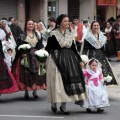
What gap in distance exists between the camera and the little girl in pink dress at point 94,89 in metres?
8.67

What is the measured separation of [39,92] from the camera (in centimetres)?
1162

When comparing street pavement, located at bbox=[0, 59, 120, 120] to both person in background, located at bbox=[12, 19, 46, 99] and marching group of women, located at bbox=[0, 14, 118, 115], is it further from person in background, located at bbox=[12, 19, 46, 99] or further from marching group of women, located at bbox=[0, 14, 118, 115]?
person in background, located at bbox=[12, 19, 46, 99]

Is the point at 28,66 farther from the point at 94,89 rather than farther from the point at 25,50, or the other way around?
the point at 94,89

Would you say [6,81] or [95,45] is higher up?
[95,45]

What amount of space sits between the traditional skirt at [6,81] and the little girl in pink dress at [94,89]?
184 cm

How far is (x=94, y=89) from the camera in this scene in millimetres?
8773

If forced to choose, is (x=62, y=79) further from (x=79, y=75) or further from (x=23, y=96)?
(x=23, y=96)

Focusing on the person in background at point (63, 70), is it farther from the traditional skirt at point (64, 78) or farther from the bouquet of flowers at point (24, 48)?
the bouquet of flowers at point (24, 48)

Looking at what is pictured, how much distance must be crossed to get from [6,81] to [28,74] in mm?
590

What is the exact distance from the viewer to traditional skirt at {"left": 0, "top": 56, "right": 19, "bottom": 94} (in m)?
9.96

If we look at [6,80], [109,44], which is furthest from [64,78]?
[109,44]

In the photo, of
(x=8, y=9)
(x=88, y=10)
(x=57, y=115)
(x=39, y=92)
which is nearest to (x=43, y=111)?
(x=57, y=115)

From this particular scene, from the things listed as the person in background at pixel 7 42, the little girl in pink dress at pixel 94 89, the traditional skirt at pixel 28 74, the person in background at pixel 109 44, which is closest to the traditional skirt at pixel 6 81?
the traditional skirt at pixel 28 74

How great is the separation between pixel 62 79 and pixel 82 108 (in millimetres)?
1184
